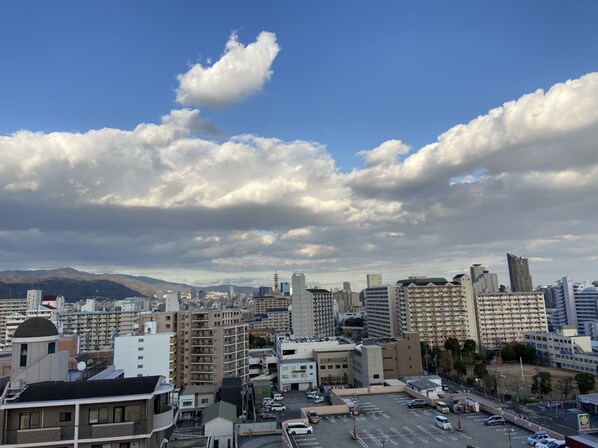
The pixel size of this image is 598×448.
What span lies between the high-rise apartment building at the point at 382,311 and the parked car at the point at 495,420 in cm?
6524

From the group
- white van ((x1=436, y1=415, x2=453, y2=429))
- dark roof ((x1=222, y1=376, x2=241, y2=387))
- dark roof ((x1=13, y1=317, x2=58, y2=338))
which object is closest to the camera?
dark roof ((x1=13, y1=317, x2=58, y2=338))

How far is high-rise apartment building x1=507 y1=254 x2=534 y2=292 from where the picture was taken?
166 metres

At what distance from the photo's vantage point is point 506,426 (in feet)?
75.5

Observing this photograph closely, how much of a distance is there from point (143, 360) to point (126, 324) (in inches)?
1993

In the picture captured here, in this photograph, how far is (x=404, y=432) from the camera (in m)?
23.4

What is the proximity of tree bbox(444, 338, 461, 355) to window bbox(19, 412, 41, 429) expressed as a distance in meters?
66.1

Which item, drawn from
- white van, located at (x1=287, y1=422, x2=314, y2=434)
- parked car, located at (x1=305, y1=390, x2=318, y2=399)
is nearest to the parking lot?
white van, located at (x1=287, y1=422, x2=314, y2=434)

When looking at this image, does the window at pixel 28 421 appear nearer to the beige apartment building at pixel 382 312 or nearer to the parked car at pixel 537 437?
the parked car at pixel 537 437

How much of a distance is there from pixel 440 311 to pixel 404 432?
57.9m

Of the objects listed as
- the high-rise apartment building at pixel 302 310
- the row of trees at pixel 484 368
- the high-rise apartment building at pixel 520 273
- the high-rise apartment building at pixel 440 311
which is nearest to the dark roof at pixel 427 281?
the high-rise apartment building at pixel 440 311

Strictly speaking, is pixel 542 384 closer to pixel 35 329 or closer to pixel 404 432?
pixel 404 432

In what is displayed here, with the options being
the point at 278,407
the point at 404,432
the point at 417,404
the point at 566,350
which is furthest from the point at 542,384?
the point at 404,432

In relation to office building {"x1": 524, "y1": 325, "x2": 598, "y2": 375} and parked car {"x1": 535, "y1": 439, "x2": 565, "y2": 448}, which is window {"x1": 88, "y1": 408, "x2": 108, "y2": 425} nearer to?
parked car {"x1": 535, "y1": 439, "x2": 565, "y2": 448}

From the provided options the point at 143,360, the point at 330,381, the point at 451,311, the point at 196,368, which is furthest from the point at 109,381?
the point at 451,311
